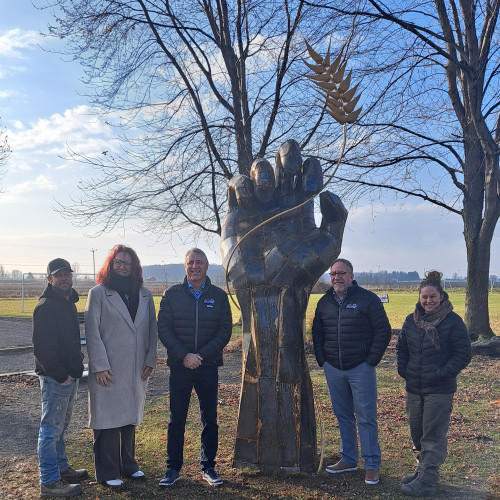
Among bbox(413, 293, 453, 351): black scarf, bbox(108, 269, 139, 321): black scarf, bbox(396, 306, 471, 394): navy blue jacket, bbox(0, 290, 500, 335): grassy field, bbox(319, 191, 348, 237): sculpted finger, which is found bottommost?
bbox(0, 290, 500, 335): grassy field

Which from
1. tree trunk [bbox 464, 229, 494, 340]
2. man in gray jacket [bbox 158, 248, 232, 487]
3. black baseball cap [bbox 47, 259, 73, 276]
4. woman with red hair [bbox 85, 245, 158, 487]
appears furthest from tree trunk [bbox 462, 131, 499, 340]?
black baseball cap [bbox 47, 259, 73, 276]

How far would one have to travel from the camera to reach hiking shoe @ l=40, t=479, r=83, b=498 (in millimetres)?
4055

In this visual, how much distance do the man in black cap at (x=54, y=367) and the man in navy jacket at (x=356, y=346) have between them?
79.9 inches

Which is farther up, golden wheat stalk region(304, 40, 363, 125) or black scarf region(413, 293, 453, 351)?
golden wheat stalk region(304, 40, 363, 125)

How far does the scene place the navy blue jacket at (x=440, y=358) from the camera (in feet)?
13.2

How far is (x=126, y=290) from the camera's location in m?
4.38

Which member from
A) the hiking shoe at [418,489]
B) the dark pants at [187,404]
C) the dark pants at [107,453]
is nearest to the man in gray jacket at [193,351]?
the dark pants at [187,404]

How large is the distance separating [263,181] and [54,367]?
230cm

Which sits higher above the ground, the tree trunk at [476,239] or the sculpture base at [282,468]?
the tree trunk at [476,239]

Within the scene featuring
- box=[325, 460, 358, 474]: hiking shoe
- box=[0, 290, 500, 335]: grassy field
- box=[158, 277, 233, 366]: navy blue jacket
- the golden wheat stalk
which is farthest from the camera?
box=[0, 290, 500, 335]: grassy field

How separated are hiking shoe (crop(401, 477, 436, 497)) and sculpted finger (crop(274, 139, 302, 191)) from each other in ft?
8.60

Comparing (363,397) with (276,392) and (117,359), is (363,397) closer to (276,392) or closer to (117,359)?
(276,392)

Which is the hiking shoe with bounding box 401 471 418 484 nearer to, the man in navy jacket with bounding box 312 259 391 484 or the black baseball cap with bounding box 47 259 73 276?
the man in navy jacket with bounding box 312 259 391 484

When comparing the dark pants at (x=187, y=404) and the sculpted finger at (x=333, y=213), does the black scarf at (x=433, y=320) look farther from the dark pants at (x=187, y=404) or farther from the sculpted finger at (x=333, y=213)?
the dark pants at (x=187, y=404)
